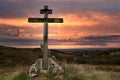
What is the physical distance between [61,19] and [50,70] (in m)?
4.09

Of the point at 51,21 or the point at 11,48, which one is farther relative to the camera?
the point at 11,48

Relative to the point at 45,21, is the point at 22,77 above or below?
below

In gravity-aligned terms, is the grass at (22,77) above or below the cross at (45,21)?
below

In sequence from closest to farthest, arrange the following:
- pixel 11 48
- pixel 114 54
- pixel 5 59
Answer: pixel 5 59
pixel 11 48
pixel 114 54

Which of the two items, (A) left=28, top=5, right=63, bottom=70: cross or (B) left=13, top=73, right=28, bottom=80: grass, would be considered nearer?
(B) left=13, top=73, right=28, bottom=80: grass

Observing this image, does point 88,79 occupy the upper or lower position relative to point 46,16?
lower

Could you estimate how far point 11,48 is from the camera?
8888cm

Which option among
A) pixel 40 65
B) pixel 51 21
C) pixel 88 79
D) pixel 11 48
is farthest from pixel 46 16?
pixel 11 48

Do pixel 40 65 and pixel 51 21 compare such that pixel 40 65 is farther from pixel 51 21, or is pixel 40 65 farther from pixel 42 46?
pixel 51 21

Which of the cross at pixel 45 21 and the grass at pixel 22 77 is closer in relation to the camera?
the grass at pixel 22 77

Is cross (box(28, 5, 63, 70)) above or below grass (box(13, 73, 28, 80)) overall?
above

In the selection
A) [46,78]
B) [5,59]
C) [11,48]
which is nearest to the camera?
[46,78]

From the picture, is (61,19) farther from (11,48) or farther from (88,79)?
(11,48)

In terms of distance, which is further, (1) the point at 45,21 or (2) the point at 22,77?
(1) the point at 45,21
